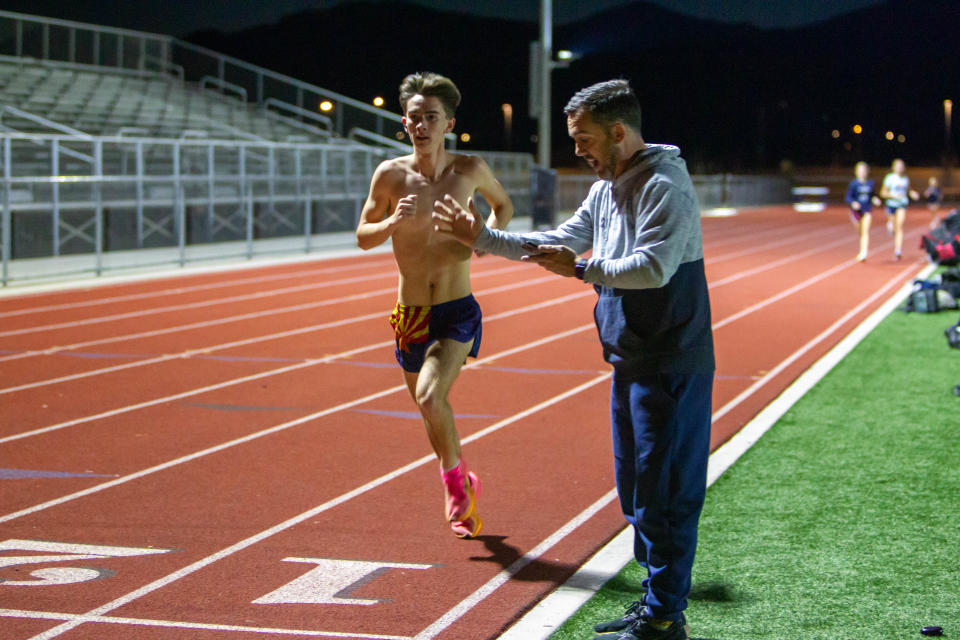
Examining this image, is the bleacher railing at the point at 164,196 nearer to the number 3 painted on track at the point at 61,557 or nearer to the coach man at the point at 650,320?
the number 3 painted on track at the point at 61,557

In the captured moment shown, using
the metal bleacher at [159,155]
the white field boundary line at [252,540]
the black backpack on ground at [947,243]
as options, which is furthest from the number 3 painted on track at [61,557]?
the black backpack on ground at [947,243]

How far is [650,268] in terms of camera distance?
376 cm

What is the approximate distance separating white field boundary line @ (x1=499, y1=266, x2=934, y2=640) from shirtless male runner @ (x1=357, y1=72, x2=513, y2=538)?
0.71 meters

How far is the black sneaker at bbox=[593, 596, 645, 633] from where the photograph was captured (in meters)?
4.21

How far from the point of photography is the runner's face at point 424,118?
5.41 meters

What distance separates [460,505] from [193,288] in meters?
12.9

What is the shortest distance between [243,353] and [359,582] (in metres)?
7.02

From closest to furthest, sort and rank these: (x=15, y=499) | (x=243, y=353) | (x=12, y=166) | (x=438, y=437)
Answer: (x=438, y=437) < (x=15, y=499) < (x=243, y=353) < (x=12, y=166)

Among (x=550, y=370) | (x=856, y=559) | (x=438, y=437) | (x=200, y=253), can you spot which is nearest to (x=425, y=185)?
(x=438, y=437)

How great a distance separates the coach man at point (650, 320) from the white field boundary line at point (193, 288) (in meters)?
11.6

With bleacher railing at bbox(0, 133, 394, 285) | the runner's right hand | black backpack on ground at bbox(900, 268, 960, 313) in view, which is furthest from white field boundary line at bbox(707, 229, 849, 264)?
the runner's right hand

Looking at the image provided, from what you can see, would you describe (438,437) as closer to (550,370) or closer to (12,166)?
(550,370)

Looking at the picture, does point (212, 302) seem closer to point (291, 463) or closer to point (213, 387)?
point (213, 387)

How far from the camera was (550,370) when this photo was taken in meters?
10.7
